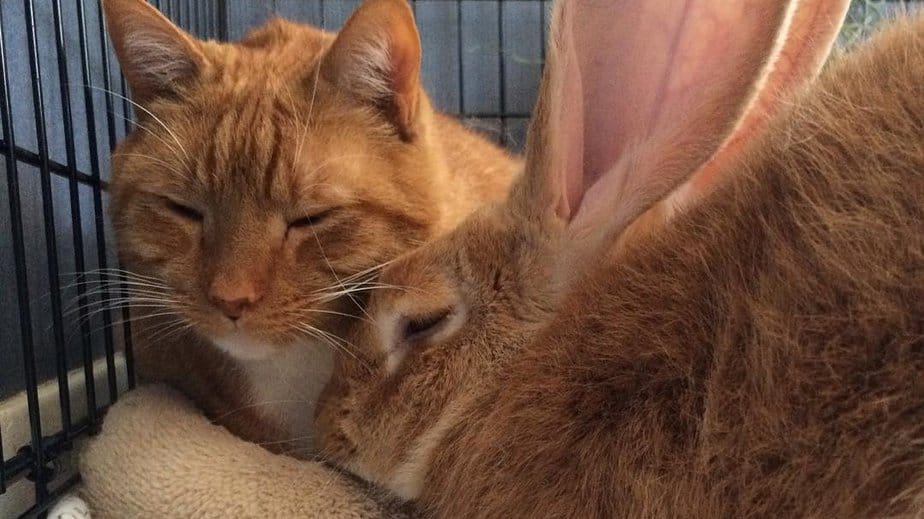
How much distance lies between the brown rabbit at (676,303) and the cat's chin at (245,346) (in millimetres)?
170

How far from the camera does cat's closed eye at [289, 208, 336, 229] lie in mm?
1039

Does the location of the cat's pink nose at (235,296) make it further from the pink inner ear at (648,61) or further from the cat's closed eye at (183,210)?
the pink inner ear at (648,61)

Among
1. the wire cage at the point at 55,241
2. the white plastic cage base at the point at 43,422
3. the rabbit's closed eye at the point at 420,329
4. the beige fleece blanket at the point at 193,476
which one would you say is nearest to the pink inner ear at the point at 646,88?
the rabbit's closed eye at the point at 420,329

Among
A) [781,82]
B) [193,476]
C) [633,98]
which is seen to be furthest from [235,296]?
[781,82]

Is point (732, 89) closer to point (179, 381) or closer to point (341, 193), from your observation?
point (341, 193)

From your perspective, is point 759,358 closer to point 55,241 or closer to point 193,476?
point 193,476

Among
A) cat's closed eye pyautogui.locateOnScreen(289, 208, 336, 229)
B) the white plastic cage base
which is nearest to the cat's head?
cat's closed eye pyautogui.locateOnScreen(289, 208, 336, 229)

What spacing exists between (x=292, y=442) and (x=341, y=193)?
35 cm

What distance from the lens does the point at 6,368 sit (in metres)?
1.19

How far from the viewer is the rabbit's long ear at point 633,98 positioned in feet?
2.43

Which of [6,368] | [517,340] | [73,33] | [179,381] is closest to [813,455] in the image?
[517,340]

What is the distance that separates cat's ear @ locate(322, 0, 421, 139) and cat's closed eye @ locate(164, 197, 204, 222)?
25 cm

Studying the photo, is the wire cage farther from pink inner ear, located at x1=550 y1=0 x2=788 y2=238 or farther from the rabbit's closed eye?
the rabbit's closed eye

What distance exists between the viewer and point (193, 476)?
1.01 meters
